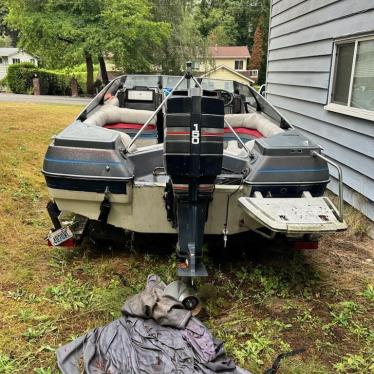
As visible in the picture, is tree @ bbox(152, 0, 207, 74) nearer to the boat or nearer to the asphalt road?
the asphalt road

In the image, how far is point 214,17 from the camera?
53.3 meters

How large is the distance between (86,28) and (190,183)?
21.6m

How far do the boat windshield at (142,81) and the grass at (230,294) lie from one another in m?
2.34

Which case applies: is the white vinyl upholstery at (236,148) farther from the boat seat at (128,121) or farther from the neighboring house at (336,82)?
the neighboring house at (336,82)

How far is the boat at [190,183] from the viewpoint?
2.60 meters

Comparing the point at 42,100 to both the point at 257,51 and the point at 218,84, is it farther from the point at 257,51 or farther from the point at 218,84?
the point at 257,51

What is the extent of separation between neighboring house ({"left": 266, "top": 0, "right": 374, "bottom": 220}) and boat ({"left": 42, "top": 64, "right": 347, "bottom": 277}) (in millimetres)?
1406

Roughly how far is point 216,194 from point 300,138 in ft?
2.75

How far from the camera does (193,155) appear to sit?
2574 mm

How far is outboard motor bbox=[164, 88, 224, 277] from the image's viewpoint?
2.56 meters

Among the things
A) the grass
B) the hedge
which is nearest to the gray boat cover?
the grass

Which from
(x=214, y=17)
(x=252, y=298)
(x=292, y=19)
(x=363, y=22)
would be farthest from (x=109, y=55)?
(x=214, y=17)

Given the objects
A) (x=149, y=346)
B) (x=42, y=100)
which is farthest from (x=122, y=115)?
(x=42, y=100)

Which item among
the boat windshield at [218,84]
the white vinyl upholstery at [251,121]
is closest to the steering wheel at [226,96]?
the boat windshield at [218,84]
